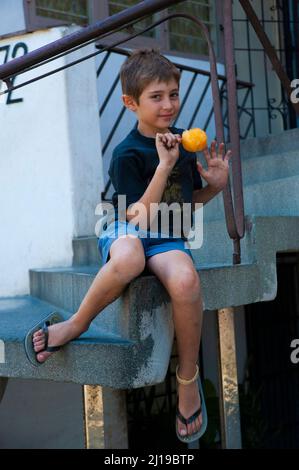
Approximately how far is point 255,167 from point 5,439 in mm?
2731

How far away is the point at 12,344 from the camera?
2.58 metres

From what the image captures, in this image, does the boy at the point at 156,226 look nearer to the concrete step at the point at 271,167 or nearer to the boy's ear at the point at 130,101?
the boy's ear at the point at 130,101

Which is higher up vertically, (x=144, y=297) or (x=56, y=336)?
(x=144, y=297)

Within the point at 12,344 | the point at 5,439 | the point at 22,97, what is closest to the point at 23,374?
the point at 12,344

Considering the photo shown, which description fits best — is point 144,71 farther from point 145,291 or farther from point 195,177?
point 145,291

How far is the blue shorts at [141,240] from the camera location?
237 centimetres

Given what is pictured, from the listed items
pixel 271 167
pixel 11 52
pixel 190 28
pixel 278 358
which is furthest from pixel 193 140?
pixel 190 28

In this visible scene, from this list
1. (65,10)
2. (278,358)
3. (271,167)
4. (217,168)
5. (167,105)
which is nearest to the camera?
(167,105)

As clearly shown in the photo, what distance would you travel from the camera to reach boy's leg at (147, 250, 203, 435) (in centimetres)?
222

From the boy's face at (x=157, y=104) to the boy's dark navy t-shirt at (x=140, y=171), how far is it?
0.08 meters

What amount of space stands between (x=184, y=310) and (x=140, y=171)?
0.55 m

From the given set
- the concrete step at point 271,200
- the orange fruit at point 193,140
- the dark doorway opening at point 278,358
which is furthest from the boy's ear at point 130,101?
the dark doorway opening at point 278,358

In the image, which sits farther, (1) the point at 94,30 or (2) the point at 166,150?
(1) the point at 94,30

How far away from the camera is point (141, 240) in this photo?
2373 millimetres
